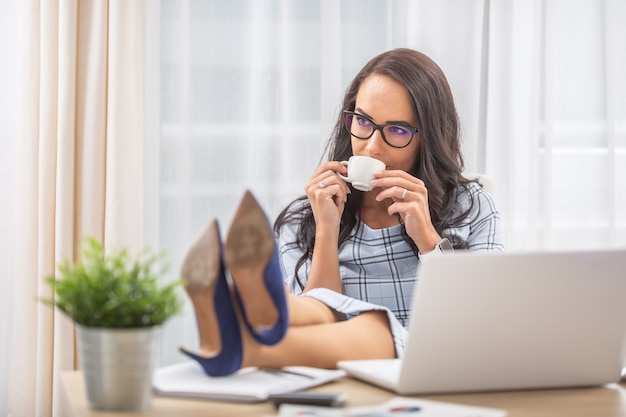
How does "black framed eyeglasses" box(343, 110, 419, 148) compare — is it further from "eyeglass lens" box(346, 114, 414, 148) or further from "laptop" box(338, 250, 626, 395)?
"laptop" box(338, 250, 626, 395)

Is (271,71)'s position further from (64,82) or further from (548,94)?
(548,94)

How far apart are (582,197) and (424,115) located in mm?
1138

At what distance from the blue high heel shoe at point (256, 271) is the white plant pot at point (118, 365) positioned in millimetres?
165

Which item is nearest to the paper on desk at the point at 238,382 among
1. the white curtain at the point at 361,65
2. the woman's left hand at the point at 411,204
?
the woman's left hand at the point at 411,204

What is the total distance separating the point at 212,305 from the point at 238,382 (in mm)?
107

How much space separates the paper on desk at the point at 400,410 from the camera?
0.94 m

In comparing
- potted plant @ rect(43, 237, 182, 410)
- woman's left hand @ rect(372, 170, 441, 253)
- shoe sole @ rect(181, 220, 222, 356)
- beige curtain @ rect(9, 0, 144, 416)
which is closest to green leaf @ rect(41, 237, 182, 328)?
potted plant @ rect(43, 237, 182, 410)

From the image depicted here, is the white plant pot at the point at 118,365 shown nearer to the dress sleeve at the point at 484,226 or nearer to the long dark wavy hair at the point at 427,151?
the long dark wavy hair at the point at 427,151

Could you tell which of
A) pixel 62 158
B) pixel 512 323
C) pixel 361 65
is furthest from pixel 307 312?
pixel 361 65

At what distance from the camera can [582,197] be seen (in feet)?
9.87

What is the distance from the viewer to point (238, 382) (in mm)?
1079

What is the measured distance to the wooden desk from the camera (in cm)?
97

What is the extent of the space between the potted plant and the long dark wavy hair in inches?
A: 44.4

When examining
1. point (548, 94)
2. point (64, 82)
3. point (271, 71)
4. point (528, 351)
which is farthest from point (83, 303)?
point (548, 94)
